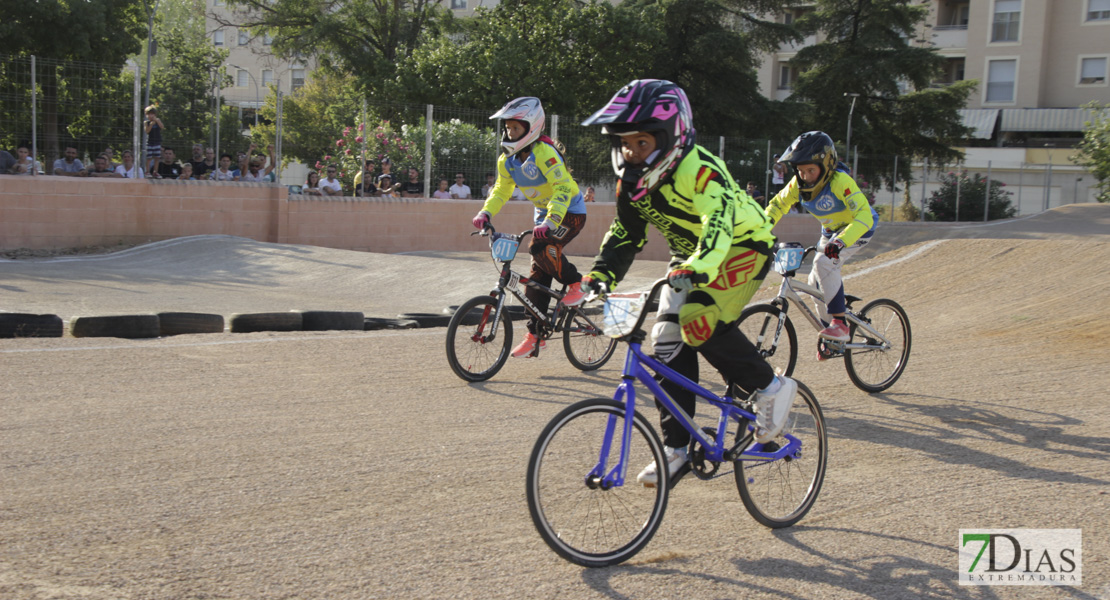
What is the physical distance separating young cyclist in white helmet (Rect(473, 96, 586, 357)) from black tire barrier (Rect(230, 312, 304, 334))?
2721 mm

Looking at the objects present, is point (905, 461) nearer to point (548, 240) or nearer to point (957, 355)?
point (548, 240)

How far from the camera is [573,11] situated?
30453 millimetres

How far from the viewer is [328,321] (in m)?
9.86

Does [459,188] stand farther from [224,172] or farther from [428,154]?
[224,172]

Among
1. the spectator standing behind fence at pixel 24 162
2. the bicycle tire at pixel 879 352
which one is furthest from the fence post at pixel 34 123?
the bicycle tire at pixel 879 352

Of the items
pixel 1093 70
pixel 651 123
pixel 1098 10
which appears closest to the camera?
pixel 651 123

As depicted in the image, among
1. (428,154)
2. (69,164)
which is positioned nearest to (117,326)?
(69,164)

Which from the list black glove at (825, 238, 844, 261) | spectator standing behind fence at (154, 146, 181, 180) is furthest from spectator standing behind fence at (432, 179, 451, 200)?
black glove at (825, 238, 844, 261)

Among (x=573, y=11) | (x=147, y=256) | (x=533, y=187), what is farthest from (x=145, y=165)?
(x=573, y=11)

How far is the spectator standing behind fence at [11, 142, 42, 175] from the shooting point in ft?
52.2

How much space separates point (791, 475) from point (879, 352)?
3.47 m

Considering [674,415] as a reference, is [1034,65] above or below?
above

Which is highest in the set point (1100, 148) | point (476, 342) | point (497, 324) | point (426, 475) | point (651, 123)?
point (1100, 148)

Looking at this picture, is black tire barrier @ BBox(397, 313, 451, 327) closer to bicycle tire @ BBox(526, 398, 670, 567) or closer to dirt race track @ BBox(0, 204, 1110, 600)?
dirt race track @ BBox(0, 204, 1110, 600)
